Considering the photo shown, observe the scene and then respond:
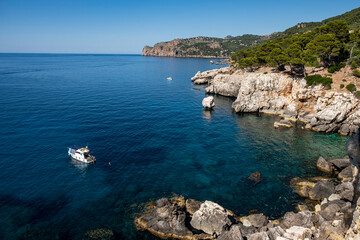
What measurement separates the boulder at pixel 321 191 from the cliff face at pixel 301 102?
28.8 metres

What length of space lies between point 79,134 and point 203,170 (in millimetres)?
31868

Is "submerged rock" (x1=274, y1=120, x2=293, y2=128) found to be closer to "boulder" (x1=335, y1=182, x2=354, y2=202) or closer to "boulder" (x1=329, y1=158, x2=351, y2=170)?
"boulder" (x1=329, y1=158, x2=351, y2=170)

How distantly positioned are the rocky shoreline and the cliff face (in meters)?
29.4

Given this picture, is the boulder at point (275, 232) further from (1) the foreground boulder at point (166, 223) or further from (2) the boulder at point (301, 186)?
(2) the boulder at point (301, 186)

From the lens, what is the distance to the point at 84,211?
28578 mm

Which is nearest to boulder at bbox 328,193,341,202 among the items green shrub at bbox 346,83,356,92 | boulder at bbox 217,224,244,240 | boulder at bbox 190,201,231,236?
boulder at bbox 190,201,231,236

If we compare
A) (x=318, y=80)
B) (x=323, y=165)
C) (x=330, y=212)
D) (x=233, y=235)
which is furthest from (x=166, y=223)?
(x=318, y=80)

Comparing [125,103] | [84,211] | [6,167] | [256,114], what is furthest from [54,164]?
[256,114]

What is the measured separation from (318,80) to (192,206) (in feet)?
178

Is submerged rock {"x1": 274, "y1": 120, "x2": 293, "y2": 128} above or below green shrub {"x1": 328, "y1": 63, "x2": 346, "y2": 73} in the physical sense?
below

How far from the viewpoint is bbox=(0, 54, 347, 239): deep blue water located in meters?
28.6

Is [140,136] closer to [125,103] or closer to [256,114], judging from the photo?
[125,103]

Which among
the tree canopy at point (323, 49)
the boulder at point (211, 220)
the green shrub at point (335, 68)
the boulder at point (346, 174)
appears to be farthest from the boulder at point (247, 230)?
the green shrub at point (335, 68)

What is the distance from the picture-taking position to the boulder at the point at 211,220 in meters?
24.8
